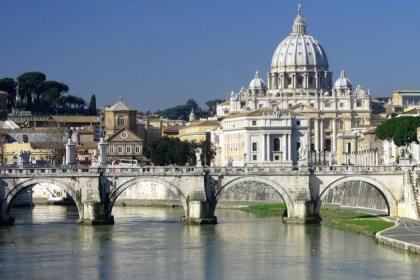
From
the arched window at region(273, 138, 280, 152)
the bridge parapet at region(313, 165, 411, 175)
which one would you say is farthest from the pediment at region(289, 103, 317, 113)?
the bridge parapet at region(313, 165, 411, 175)

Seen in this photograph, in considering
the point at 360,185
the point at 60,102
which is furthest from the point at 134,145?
the point at 360,185

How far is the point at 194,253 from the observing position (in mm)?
61531

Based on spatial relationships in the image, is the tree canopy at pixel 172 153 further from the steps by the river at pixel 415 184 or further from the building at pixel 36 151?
the steps by the river at pixel 415 184

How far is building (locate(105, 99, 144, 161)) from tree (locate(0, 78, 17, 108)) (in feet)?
61.5

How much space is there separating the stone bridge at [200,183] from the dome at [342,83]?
347 feet

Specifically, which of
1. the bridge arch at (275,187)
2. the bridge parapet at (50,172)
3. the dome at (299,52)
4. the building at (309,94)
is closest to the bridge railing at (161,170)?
the bridge parapet at (50,172)

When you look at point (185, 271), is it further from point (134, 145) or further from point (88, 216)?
point (134, 145)

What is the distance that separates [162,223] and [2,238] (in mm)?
12506

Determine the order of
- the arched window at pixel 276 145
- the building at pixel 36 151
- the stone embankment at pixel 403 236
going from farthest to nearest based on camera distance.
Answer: the arched window at pixel 276 145, the building at pixel 36 151, the stone embankment at pixel 403 236

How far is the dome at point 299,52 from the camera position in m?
190

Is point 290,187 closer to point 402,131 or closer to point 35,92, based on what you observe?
point 402,131

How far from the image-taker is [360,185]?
8631 cm

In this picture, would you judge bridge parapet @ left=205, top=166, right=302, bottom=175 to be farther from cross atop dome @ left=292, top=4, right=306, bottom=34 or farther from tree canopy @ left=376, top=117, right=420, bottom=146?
cross atop dome @ left=292, top=4, right=306, bottom=34

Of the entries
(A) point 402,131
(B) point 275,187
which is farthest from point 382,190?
(A) point 402,131
